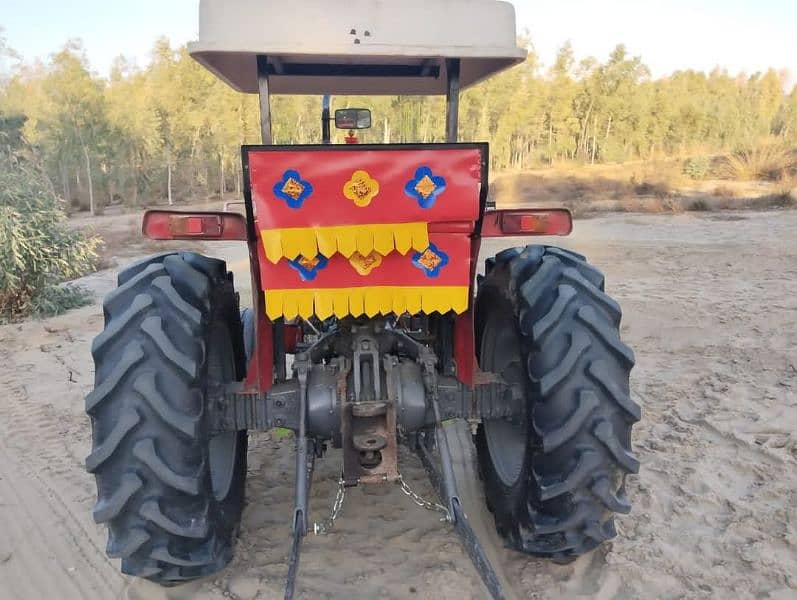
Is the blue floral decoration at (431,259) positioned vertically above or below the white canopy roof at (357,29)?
below

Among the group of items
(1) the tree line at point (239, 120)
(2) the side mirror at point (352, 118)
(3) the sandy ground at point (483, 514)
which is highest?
(1) the tree line at point (239, 120)

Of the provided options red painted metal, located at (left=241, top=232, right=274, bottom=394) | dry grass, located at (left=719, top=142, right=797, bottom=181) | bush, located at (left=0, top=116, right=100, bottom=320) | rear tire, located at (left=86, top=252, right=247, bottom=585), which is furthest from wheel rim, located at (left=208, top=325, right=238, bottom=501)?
dry grass, located at (left=719, top=142, right=797, bottom=181)

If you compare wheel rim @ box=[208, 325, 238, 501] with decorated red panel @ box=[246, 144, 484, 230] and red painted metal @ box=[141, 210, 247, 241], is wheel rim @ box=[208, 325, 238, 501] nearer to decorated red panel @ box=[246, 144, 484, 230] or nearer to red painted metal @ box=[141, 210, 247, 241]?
red painted metal @ box=[141, 210, 247, 241]

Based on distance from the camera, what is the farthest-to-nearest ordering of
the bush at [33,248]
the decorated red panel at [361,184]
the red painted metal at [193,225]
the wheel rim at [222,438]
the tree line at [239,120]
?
1. the tree line at [239,120]
2. the bush at [33,248]
3. the wheel rim at [222,438]
4. the red painted metal at [193,225]
5. the decorated red panel at [361,184]

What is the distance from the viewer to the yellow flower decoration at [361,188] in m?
2.10

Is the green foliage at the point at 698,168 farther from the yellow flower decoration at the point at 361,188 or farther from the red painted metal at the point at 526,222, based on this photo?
the yellow flower decoration at the point at 361,188

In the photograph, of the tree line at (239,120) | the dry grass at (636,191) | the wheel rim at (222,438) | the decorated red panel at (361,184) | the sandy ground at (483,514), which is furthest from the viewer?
the tree line at (239,120)

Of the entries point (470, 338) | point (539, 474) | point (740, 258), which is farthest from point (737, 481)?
point (740, 258)

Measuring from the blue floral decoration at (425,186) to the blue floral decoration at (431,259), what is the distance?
0.21 m

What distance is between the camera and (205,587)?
2650 millimetres

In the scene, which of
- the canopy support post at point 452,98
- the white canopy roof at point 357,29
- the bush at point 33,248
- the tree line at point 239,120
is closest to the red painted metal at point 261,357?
the white canopy roof at point 357,29

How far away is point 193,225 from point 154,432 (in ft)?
2.56

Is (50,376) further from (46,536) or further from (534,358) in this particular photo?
(534,358)

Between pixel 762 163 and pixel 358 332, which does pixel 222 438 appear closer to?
pixel 358 332
